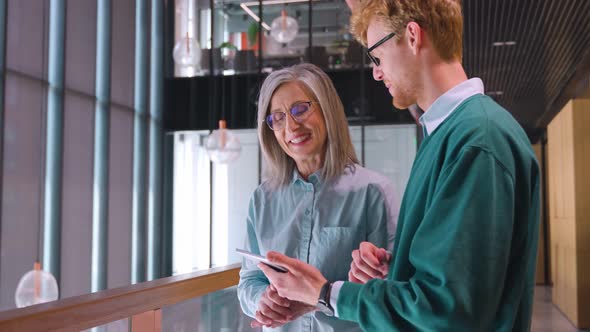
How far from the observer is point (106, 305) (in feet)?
5.25

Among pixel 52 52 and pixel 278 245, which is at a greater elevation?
pixel 52 52

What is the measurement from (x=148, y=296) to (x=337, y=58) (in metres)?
8.90

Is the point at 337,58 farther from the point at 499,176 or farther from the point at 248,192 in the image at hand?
the point at 499,176

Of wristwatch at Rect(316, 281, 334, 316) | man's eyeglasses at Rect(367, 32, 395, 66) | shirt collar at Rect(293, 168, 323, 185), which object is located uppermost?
man's eyeglasses at Rect(367, 32, 395, 66)

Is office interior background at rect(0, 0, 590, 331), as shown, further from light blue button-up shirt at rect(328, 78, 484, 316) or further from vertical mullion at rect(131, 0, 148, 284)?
light blue button-up shirt at rect(328, 78, 484, 316)

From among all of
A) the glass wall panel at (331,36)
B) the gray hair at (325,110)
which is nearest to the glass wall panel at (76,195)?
the glass wall panel at (331,36)

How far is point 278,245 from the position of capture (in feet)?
6.16

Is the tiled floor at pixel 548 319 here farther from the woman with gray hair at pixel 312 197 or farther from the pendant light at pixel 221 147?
the woman with gray hair at pixel 312 197

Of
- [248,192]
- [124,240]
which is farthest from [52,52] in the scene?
[248,192]

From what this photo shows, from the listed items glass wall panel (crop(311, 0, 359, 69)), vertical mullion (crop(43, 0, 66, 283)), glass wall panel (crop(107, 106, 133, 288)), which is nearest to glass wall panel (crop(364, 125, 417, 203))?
glass wall panel (crop(311, 0, 359, 69))

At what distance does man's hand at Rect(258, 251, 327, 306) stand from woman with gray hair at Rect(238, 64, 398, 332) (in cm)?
56

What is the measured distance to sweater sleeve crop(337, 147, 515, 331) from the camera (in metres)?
0.99

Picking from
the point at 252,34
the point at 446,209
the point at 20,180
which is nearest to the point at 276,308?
the point at 446,209

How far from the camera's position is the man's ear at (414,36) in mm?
1191
